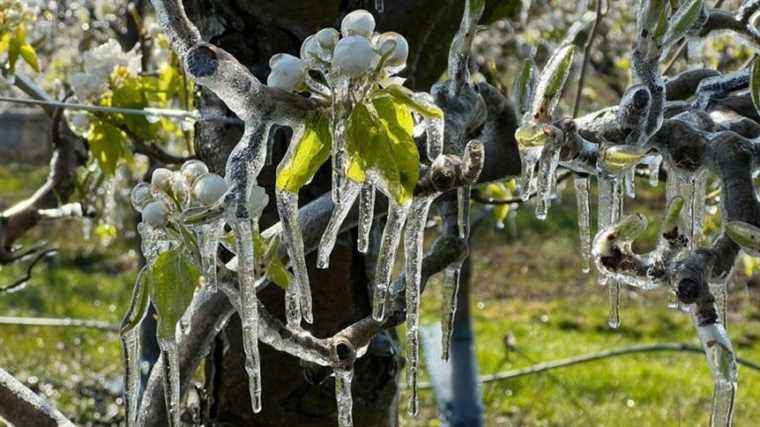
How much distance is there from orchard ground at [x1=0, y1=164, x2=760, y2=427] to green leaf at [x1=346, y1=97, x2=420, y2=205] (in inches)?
93.4

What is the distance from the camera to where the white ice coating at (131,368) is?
106 centimetres

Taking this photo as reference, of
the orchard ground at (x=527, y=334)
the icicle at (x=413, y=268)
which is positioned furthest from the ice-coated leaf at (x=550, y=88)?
the orchard ground at (x=527, y=334)

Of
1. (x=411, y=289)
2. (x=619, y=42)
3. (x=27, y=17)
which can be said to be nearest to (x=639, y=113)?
(x=411, y=289)

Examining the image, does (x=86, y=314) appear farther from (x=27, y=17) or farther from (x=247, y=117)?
(x=247, y=117)

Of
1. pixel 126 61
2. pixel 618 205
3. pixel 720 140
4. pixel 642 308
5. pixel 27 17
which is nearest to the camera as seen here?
pixel 720 140

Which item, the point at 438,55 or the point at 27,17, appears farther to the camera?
the point at 27,17

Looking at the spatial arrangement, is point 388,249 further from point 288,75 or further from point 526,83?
point 526,83

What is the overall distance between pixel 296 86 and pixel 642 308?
6727 millimetres

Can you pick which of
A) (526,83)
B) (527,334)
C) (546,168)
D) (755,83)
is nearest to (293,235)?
(546,168)

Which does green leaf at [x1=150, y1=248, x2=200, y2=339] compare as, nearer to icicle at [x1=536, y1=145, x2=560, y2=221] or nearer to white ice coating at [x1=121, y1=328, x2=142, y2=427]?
white ice coating at [x1=121, y1=328, x2=142, y2=427]

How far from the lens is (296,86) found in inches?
34.6

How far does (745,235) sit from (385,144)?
0.28m

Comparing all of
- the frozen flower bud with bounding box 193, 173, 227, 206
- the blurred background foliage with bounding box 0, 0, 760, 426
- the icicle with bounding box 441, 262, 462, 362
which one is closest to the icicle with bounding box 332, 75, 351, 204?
the frozen flower bud with bounding box 193, 173, 227, 206

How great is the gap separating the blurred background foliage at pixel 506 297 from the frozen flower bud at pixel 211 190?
4.00ft
